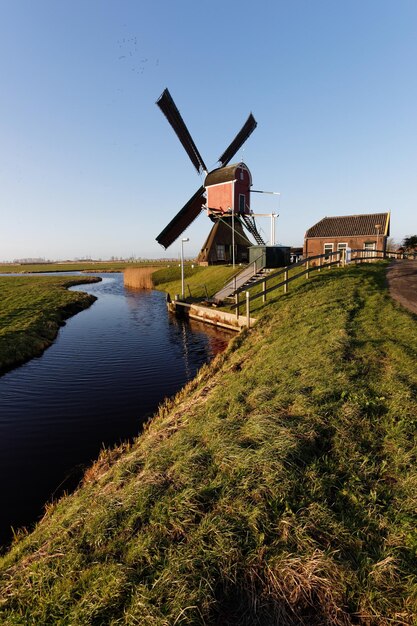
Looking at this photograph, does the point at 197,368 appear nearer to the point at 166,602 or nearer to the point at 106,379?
the point at 106,379

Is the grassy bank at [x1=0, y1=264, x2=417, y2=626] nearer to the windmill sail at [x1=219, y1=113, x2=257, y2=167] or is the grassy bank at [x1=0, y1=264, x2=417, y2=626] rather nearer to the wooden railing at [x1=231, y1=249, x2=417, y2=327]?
the wooden railing at [x1=231, y1=249, x2=417, y2=327]

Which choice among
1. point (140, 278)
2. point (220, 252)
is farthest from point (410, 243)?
point (140, 278)

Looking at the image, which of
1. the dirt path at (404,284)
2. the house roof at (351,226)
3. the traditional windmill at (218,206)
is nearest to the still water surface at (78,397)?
the dirt path at (404,284)

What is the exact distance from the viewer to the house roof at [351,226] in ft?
108

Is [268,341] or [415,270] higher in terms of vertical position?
[415,270]

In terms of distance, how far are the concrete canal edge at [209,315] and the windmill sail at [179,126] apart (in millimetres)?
21706

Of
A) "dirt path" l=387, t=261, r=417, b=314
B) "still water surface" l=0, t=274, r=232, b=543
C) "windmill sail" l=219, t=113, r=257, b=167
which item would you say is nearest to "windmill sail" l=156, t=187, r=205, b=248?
"windmill sail" l=219, t=113, r=257, b=167

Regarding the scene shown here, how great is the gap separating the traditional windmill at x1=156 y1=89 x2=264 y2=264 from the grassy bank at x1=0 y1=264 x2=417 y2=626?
28371 millimetres

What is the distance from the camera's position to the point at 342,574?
3.30 metres

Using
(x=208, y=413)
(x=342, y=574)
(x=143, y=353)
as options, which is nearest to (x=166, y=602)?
(x=342, y=574)

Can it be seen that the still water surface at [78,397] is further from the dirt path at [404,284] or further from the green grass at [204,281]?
the dirt path at [404,284]

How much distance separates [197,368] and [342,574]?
11228mm

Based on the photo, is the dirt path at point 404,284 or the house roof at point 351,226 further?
the house roof at point 351,226

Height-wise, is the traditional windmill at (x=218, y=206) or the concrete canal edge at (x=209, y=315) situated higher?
the traditional windmill at (x=218, y=206)
